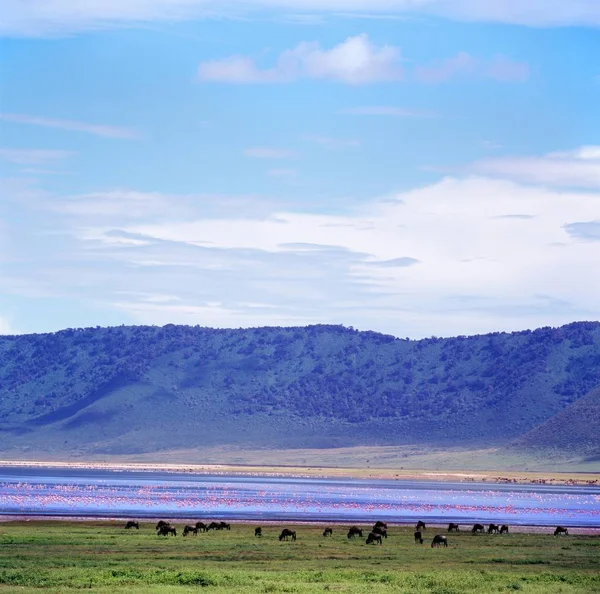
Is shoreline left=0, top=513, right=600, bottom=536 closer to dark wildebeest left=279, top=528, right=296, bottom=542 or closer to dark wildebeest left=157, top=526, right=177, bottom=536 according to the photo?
dark wildebeest left=157, top=526, right=177, bottom=536

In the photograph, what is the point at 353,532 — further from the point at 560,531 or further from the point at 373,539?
the point at 560,531

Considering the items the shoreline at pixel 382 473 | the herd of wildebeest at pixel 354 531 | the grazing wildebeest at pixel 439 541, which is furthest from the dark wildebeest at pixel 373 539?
the shoreline at pixel 382 473

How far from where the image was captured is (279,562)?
38219mm

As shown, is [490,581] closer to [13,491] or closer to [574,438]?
[13,491]

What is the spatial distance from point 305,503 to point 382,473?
77.6 m

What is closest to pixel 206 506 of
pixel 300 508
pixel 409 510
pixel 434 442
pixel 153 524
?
pixel 300 508

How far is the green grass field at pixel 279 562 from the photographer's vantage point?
31.9 meters

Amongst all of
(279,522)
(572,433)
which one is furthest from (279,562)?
(572,433)

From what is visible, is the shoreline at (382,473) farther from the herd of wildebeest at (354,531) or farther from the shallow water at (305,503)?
the herd of wildebeest at (354,531)

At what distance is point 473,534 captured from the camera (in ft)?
170

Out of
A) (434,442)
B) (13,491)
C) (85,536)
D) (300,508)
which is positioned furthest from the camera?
(434,442)

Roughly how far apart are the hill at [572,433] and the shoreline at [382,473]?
36.7ft

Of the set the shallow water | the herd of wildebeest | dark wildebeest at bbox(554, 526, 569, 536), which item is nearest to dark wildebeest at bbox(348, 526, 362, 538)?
the herd of wildebeest

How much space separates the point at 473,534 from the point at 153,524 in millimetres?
13025
